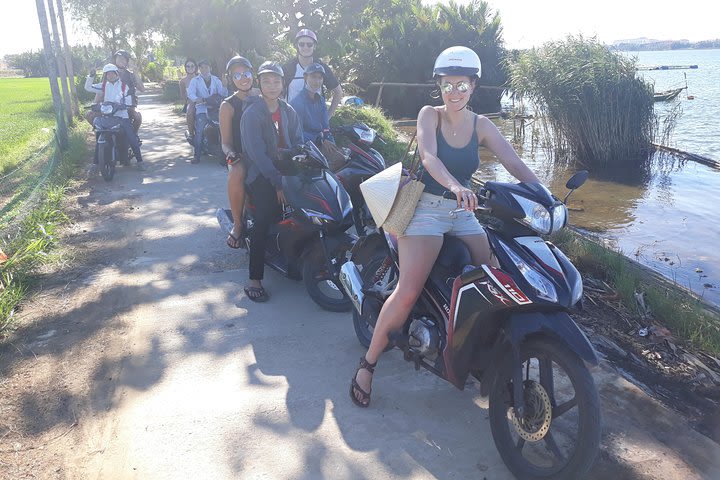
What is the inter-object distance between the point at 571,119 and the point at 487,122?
10.1 m

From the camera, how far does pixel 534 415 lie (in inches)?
114

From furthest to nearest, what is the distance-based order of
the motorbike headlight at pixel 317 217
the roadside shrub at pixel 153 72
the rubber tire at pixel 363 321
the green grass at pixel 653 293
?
1. the roadside shrub at pixel 153 72
2. the motorbike headlight at pixel 317 217
3. the green grass at pixel 653 293
4. the rubber tire at pixel 363 321

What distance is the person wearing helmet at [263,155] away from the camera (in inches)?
197

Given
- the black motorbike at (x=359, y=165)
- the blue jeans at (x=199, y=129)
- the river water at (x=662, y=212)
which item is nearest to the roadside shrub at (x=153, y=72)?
the river water at (x=662, y=212)

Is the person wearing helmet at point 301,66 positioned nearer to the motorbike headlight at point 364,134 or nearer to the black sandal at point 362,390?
the motorbike headlight at point 364,134

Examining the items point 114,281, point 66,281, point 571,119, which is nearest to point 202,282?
point 114,281

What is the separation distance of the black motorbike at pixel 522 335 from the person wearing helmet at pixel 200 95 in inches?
334

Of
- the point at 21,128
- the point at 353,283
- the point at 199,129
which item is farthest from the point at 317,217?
the point at 21,128

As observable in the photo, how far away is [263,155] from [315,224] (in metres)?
0.74

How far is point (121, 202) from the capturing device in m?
8.36

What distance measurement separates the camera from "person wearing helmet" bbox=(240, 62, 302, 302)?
5000mm

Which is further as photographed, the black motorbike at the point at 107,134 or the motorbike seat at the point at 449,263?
the black motorbike at the point at 107,134

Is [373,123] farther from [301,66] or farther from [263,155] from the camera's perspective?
[263,155]

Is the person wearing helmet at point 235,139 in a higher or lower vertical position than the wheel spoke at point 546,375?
higher
